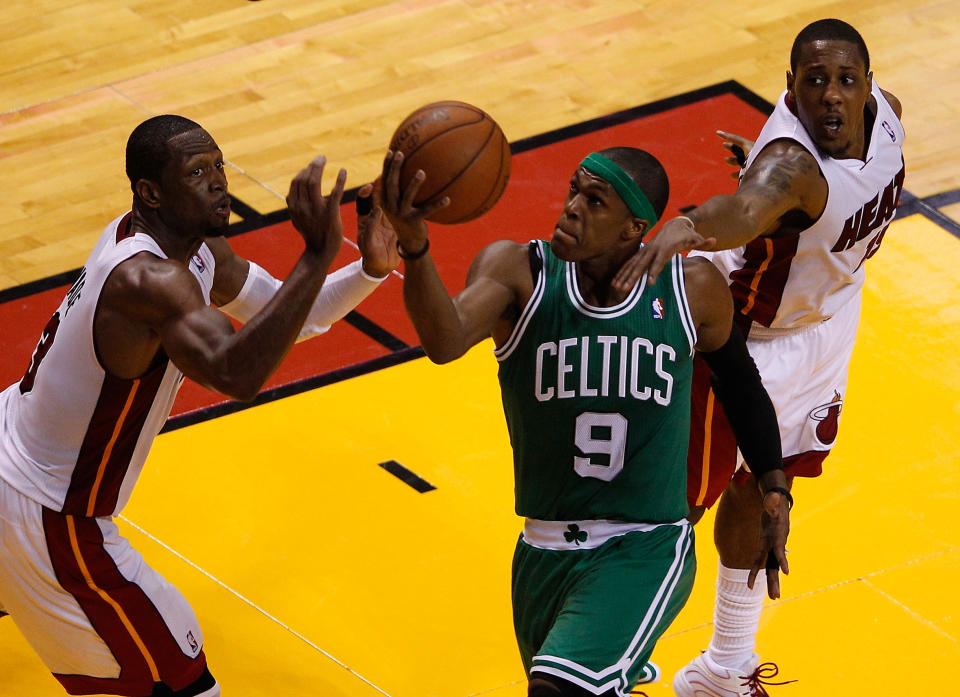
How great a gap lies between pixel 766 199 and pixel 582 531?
1.34m

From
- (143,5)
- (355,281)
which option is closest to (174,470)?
(355,281)

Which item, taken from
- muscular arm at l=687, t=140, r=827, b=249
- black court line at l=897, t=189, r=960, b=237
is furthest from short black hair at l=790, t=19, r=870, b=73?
black court line at l=897, t=189, r=960, b=237

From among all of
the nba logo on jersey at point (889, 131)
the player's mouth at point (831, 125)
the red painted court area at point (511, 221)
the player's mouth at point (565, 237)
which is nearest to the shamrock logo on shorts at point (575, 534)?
the player's mouth at point (565, 237)

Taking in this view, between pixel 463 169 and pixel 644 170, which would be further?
pixel 644 170

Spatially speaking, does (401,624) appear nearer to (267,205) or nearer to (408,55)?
(267,205)

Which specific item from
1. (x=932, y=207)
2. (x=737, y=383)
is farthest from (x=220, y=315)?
(x=932, y=207)

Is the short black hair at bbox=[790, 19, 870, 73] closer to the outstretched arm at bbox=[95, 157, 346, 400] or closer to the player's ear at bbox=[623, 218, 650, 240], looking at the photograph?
the player's ear at bbox=[623, 218, 650, 240]

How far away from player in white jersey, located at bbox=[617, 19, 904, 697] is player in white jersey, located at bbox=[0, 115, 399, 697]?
1707mm

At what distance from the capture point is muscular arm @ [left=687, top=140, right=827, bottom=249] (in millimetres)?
5711

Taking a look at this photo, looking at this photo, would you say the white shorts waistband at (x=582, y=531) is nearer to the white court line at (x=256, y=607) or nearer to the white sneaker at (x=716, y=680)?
the white sneaker at (x=716, y=680)

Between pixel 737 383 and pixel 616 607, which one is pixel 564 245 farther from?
pixel 616 607

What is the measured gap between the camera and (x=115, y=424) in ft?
17.7

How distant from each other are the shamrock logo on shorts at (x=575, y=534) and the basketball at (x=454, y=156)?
→ 3.18ft

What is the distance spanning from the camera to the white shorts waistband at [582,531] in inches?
208
